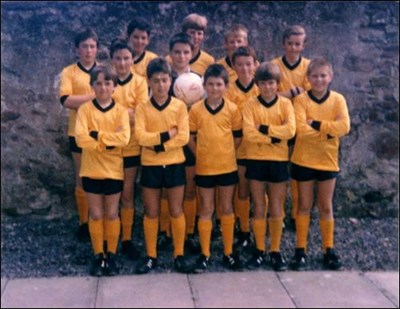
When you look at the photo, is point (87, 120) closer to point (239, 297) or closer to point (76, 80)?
point (76, 80)

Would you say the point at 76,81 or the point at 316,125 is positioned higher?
the point at 76,81

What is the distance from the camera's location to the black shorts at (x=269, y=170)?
16.1ft

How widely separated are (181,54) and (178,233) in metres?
1.43

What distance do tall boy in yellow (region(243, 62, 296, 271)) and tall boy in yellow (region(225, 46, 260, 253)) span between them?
0.19m

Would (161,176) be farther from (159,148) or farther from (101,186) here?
(101,186)

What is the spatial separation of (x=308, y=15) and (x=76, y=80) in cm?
237

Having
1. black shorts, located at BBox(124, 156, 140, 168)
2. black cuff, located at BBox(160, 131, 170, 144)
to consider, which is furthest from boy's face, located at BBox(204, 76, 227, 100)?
black shorts, located at BBox(124, 156, 140, 168)

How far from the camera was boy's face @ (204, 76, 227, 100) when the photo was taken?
15.8 feet

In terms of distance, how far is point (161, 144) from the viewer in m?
4.72

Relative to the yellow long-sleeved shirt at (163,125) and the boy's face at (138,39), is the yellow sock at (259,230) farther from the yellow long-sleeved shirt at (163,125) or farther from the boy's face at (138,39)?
the boy's face at (138,39)

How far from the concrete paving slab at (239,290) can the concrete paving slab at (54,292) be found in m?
0.77

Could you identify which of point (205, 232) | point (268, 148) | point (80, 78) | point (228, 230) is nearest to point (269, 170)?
point (268, 148)

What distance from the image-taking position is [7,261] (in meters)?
5.25

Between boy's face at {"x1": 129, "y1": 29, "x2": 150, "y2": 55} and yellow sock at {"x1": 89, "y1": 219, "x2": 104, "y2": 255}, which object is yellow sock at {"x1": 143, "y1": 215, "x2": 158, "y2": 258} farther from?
boy's face at {"x1": 129, "y1": 29, "x2": 150, "y2": 55}
